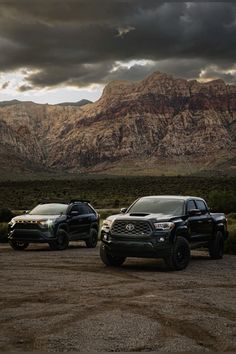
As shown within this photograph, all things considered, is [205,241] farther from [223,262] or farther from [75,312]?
[75,312]

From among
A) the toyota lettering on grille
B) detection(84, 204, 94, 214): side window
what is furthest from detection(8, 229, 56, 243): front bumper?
the toyota lettering on grille

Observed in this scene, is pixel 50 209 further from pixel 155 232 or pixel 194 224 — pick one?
pixel 155 232

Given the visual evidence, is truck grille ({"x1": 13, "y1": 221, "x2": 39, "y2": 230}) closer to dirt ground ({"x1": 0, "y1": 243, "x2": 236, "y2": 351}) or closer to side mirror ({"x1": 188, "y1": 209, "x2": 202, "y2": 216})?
dirt ground ({"x1": 0, "y1": 243, "x2": 236, "y2": 351})

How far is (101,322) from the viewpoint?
9617 millimetres

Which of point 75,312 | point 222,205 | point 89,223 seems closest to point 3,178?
point 222,205

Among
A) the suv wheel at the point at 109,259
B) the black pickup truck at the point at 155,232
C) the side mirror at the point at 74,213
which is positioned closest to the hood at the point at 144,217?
the black pickup truck at the point at 155,232

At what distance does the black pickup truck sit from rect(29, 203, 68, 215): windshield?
592 centimetres

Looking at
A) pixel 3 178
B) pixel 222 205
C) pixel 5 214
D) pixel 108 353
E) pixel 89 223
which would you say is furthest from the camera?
pixel 3 178

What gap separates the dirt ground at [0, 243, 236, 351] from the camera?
834 centimetres

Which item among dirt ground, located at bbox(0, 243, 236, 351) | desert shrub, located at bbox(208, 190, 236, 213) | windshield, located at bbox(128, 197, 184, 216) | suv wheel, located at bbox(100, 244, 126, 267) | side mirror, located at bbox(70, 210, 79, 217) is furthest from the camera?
desert shrub, located at bbox(208, 190, 236, 213)

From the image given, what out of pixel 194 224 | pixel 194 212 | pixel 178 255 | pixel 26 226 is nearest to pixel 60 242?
pixel 26 226

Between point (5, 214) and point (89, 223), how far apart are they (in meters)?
16.0

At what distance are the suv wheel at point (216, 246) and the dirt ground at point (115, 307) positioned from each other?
1866 millimetres

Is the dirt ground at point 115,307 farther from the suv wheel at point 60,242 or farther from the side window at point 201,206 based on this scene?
the suv wheel at point 60,242
